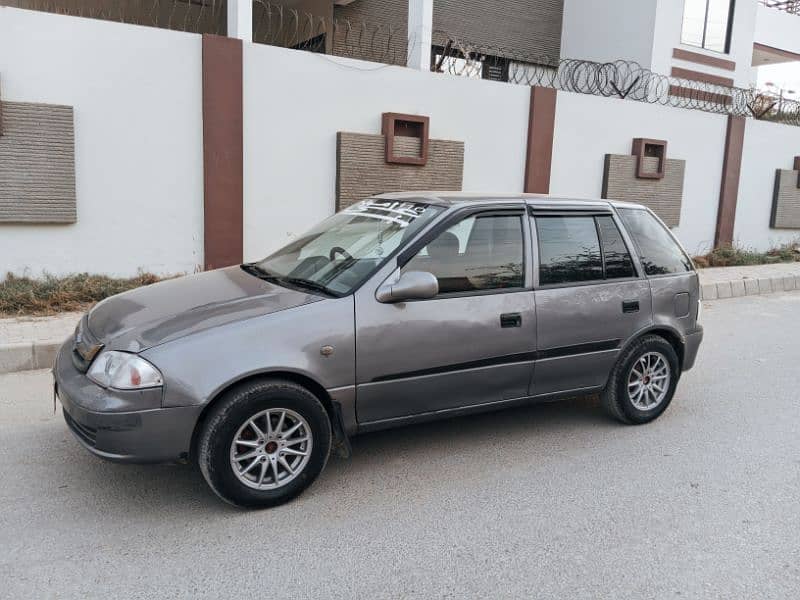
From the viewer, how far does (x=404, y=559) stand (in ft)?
10.9

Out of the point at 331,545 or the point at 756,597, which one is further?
the point at 331,545

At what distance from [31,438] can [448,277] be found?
286cm

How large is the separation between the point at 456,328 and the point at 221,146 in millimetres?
5683

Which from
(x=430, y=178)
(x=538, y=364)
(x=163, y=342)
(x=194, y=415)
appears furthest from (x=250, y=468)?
(x=430, y=178)

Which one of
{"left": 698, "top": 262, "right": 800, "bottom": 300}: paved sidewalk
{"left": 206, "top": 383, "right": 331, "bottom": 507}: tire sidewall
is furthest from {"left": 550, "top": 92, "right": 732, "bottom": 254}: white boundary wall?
{"left": 206, "top": 383, "right": 331, "bottom": 507}: tire sidewall

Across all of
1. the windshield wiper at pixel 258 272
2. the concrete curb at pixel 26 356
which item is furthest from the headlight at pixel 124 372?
the concrete curb at pixel 26 356

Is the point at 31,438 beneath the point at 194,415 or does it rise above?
beneath

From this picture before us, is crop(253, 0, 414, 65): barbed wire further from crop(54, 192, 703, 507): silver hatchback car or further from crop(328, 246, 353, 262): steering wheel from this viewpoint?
crop(328, 246, 353, 262): steering wheel

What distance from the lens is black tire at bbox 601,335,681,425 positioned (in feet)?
16.4

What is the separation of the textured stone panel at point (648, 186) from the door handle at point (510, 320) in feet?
28.2

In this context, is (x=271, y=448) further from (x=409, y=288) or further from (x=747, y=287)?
(x=747, y=287)

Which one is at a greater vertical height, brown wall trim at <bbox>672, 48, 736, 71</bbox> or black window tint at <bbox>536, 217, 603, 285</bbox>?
brown wall trim at <bbox>672, 48, 736, 71</bbox>

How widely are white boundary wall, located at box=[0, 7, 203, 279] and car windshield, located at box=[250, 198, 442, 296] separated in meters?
4.20

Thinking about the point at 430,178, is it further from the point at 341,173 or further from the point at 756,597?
the point at 756,597
